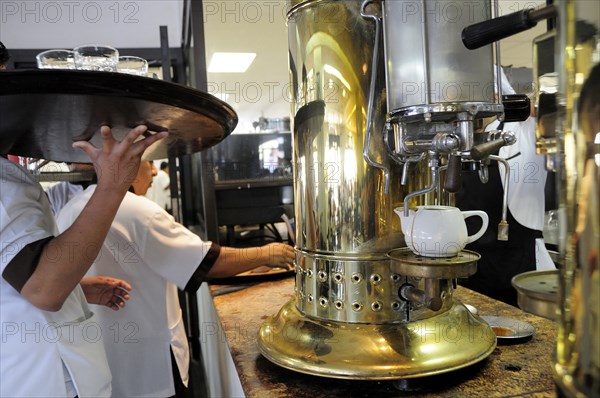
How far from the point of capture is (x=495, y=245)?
1.62 meters

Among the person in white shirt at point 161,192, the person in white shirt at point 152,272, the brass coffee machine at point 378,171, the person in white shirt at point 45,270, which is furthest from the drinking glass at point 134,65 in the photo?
the person in white shirt at point 161,192

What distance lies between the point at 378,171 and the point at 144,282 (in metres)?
1.16

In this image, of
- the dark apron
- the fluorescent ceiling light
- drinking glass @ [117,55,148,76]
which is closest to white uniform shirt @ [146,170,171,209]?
the fluorescent ceiling light

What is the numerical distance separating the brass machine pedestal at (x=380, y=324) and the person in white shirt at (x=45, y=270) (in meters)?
0.37

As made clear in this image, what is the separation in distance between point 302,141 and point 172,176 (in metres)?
1.84

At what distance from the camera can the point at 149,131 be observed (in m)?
0.87

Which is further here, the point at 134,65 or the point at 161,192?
the point at 161,192

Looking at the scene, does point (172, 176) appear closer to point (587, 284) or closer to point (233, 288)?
point (233, 288)

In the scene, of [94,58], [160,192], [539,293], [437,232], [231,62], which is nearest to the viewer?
[539,293]

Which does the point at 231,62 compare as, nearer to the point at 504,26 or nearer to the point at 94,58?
the point at 94,58

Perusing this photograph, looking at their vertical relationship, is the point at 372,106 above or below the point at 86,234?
above

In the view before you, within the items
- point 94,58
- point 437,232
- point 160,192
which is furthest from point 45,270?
point 160,192

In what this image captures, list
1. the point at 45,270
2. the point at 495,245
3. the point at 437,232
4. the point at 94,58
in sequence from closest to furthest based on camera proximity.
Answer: the point at 437,232 < the point at 45,270 < the point at 94,58 < the point at 495,245

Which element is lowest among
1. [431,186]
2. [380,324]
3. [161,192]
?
[380,324]
